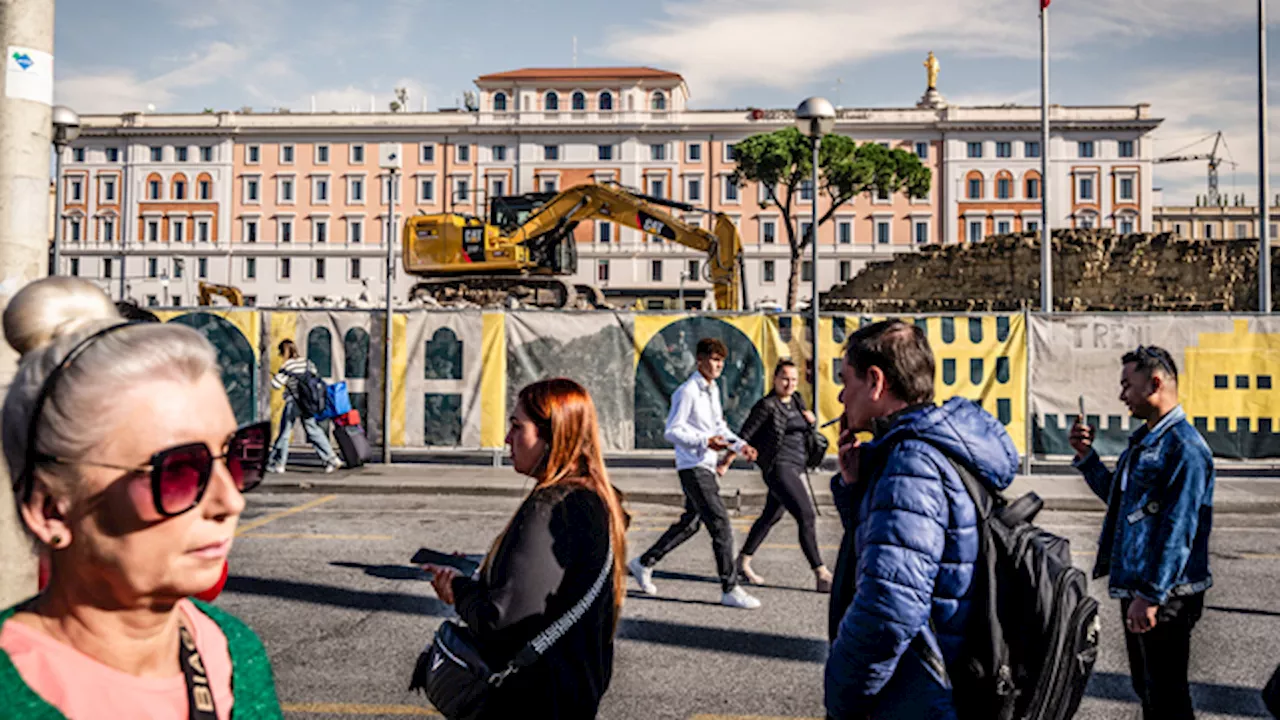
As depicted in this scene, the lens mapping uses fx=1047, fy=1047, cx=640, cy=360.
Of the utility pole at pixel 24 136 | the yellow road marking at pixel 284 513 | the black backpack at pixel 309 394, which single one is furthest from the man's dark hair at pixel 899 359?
the black backpack at pixel 309 394

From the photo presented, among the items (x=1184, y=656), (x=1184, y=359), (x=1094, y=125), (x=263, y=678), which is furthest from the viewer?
(x=1094, y=125)

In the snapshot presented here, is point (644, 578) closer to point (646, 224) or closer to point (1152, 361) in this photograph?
point (1152, 361)

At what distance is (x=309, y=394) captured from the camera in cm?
1330

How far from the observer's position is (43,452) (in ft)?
4.53

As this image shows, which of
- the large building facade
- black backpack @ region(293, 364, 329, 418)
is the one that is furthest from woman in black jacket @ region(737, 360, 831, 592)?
the large building facade

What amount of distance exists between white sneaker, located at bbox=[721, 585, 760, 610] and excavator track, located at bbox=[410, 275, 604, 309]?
22.9 metres

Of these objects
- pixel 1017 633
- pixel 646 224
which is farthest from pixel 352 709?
pixel 646 224

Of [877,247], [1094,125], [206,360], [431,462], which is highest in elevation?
[1094,125]

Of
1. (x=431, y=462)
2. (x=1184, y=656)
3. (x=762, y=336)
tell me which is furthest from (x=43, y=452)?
(x=431, y=462)

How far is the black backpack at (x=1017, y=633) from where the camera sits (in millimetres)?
2588

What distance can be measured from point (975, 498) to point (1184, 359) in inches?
488

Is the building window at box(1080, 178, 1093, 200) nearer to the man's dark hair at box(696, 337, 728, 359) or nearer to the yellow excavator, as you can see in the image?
the yellow excavator

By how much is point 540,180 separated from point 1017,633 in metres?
82.0

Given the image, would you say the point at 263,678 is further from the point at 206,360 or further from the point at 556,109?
the point at 556,109
